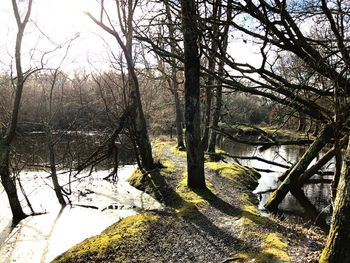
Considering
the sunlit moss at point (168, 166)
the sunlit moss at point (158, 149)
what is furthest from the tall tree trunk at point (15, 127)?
the sunlit moss at point (158, 149)

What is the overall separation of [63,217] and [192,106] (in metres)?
5.01

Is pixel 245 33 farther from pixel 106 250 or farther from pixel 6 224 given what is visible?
pixel 6 224

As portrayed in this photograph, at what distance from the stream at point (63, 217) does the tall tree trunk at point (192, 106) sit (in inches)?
62.7

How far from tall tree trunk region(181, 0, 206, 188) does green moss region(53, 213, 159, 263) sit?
247cm

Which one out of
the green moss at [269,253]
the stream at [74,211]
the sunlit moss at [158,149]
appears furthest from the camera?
the sunlit moss at [158,149]

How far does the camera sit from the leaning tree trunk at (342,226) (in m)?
4.27

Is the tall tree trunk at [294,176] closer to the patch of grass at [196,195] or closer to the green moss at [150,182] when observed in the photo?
the patch of grass at [196,195]

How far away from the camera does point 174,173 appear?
535 inches

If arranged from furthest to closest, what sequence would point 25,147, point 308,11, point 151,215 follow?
1. point 25,147
2. point 151,215
3. point 308,11

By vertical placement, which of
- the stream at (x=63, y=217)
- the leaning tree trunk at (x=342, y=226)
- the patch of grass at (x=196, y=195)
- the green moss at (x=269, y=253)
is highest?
the leaning tree trunk at (x=342, y=226)

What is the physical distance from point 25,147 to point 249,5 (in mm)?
19866

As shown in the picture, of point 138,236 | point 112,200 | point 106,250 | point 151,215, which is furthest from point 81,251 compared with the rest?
point 112,200

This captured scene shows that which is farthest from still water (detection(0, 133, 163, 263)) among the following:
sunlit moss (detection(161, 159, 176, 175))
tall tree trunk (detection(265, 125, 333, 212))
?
tall tree trunk (detection(265, 125, 333, 212))

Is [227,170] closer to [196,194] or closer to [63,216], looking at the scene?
[196,194]
